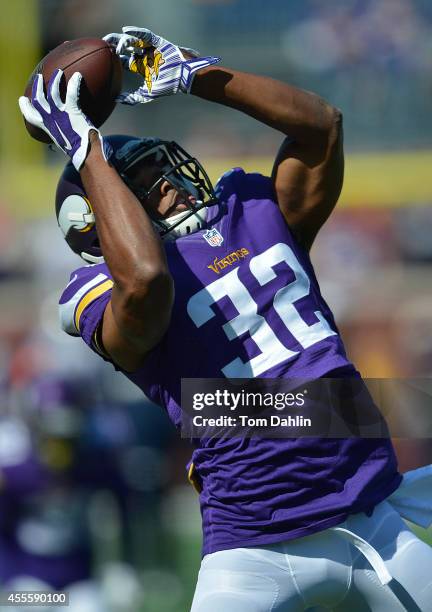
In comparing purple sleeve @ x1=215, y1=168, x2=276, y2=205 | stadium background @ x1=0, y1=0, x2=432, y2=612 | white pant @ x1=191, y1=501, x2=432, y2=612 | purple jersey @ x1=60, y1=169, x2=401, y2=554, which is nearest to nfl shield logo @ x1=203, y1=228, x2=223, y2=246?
purple jersey @ x1=60, y1=169, x2=401, y2=554

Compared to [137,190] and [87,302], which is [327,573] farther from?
[137,190]

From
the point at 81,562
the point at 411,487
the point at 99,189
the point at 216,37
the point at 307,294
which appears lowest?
the point at 81,562

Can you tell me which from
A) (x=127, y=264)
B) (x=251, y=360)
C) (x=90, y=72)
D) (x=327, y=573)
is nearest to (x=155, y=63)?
(x=90, y=72)

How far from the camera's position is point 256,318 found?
6.30 ft

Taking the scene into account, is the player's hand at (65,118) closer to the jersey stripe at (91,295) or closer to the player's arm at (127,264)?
the player's arm at (127,264)

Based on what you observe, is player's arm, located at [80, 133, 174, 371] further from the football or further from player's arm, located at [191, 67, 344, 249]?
player's arm, located at [191, 67, 344, 249]

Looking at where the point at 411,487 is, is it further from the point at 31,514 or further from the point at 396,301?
the point at 396,301

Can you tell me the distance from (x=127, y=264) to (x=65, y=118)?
1.10 feet

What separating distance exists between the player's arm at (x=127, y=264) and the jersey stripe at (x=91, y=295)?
0.06 meters

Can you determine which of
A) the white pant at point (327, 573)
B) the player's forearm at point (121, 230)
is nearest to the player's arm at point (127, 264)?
the player's forearm at point (121, 230)

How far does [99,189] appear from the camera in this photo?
1835 millimetres

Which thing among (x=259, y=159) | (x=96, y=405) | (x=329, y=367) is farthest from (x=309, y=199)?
(x=259, y=159)

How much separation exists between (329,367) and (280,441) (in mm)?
174

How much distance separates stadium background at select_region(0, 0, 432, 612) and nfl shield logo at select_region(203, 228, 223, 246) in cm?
231
